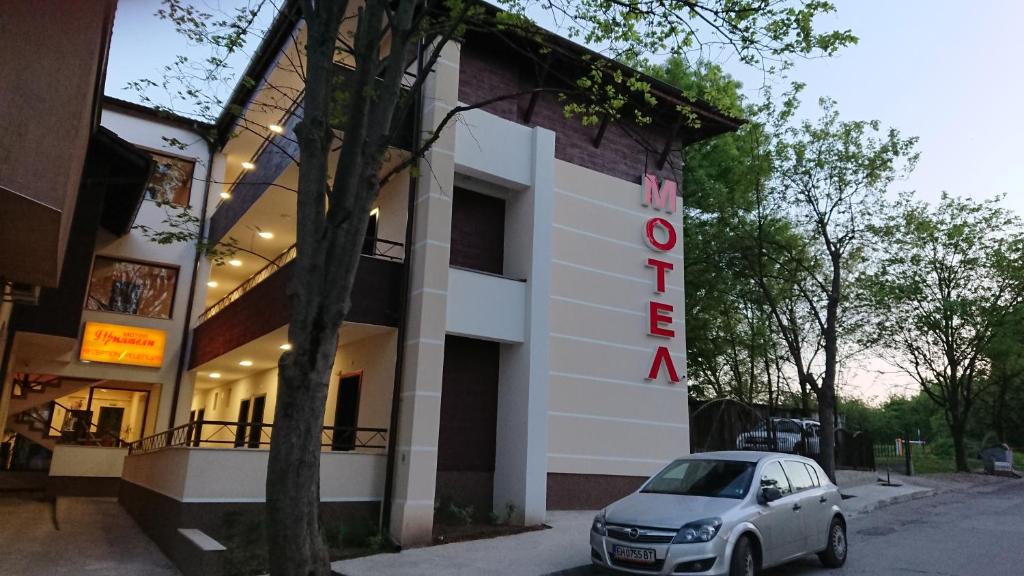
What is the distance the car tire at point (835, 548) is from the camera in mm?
9039

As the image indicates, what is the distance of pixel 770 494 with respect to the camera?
7.95 metres

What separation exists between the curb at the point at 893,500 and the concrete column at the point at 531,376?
7.00m

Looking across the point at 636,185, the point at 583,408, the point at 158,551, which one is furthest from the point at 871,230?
the point at 158,551

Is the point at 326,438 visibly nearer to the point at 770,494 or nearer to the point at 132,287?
the point at 770,494

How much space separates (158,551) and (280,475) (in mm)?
6900

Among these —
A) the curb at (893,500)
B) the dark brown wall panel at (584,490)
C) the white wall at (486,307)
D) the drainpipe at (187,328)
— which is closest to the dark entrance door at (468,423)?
the white wall at (486,307)

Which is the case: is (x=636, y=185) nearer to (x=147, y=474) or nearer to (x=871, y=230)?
(x=871, y=230)

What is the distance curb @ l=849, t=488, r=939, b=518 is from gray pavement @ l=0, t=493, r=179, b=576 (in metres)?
13.2

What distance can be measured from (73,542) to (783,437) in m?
17.3

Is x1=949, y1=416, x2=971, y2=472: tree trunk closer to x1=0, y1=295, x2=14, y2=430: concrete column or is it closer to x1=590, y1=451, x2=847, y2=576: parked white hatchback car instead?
x1=590, y1=451, x2=847, y2=576: parked white hatchback car

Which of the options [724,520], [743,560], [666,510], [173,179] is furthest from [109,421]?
[743,560]

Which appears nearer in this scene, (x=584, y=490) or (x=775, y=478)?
(x=775, y=478)

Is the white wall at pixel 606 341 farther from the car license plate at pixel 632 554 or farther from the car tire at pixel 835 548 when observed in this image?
the car license plate at pixel 632 554

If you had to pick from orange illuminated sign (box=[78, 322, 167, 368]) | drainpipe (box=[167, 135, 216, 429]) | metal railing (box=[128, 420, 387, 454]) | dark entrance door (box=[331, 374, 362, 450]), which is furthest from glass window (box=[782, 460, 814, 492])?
orange illuminated sign (box=[78, 322, 167, 368])
